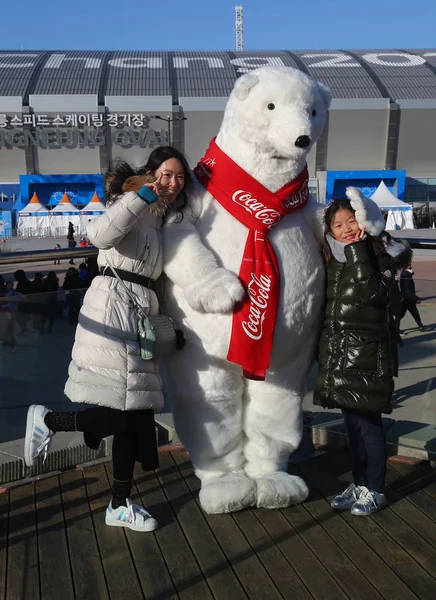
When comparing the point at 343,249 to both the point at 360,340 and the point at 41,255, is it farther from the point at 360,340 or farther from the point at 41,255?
the point at 41,255

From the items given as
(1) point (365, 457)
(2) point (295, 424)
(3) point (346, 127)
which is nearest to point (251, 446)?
(2) point (295, 424)

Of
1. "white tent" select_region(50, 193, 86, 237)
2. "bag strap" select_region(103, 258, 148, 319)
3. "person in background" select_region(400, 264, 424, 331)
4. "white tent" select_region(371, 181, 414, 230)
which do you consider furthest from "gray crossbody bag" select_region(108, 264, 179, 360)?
"white tent" select_region(371, 181, 414, 230)

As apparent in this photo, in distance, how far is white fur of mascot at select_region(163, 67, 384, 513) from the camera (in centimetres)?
254

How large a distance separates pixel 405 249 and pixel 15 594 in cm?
212

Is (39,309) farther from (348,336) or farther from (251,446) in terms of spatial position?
(348,336)

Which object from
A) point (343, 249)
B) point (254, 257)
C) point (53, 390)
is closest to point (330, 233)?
point (343, 249)

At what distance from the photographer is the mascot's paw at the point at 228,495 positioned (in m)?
2.55

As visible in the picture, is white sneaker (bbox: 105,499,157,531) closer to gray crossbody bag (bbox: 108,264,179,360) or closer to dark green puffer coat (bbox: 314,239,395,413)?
gray crossbody bag (bbox: 108,264,179,360)

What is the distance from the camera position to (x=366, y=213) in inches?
101

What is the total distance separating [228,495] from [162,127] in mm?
31677

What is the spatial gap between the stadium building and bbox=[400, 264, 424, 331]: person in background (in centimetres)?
2723

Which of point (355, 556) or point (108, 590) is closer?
point (108, 590)

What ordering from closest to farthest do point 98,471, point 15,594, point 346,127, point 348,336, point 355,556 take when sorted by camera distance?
point 15,594 → point 355,556 → point 348,336 → point 98,471 → point 346,127

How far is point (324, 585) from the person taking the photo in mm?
2104
